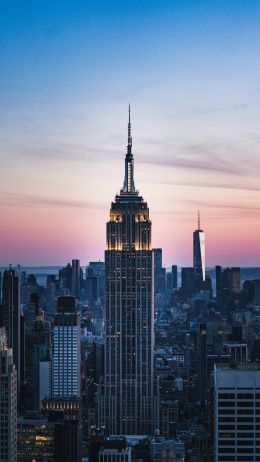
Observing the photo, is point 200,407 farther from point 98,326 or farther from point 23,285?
point 23,285

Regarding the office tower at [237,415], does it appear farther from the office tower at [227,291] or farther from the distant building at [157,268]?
the office tower at [227,291]

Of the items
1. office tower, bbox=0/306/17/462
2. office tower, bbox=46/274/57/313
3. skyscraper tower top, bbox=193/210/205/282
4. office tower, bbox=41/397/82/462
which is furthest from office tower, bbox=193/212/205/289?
office tower, bbox=0/306/17/462

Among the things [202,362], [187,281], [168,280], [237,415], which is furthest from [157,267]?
[237,415]

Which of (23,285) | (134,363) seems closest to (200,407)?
(134,363)

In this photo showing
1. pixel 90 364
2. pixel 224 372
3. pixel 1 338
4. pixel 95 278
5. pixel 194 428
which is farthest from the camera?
pixel 95 278

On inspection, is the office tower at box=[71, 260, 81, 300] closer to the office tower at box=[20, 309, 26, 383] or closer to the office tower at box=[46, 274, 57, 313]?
the office tower at box=[46, 274, 57, 313]
